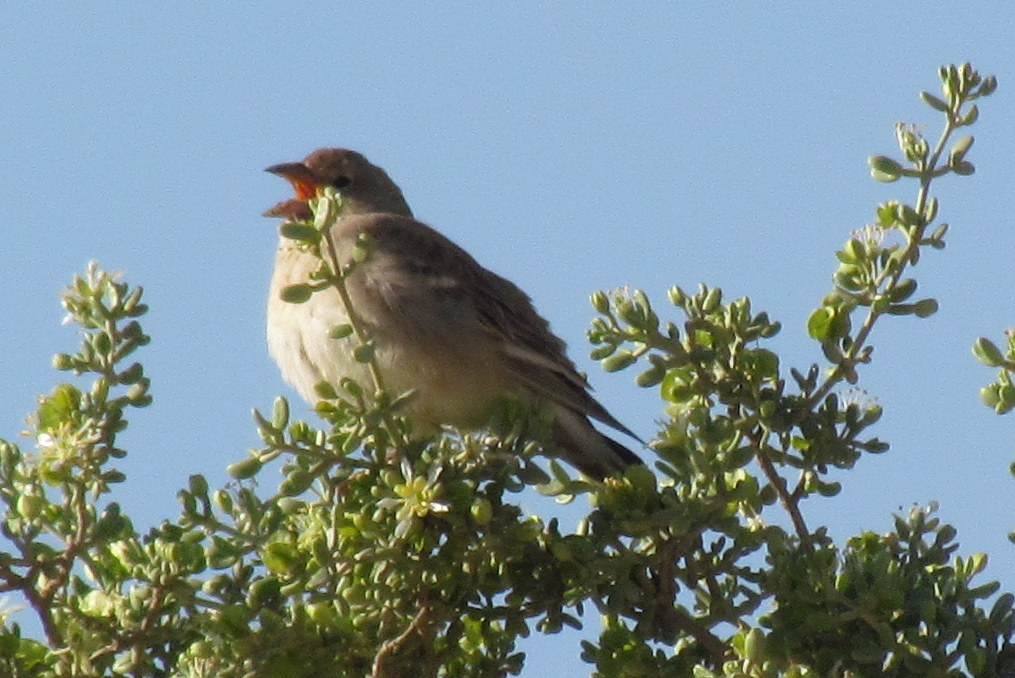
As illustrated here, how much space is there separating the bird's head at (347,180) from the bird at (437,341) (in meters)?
0.41

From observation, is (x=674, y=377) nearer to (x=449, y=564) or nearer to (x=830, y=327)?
(x=830, y=327)

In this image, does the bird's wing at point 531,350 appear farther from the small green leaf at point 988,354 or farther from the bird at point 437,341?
the small green leaf at point 988,354

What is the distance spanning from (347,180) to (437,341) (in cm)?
155

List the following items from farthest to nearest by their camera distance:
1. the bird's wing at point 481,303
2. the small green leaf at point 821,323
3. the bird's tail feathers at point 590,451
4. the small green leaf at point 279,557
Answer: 1. the bird's wing at point 481,303
2. the bird's tail feathers at point 590,451
3. the small green leaf at point 821,323
4. the small green leaf at point 279,557

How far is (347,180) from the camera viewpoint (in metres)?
6.62

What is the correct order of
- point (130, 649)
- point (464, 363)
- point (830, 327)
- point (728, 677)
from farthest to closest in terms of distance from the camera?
1. point (464, 363)
2. point (830, 327)
3. point (130, 649)
4. point (728, 677)

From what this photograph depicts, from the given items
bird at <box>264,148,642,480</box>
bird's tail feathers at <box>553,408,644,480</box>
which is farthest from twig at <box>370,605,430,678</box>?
bird's tail feathers at <box>553,408,644,480</box>

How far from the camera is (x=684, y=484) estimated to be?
338 centimetres

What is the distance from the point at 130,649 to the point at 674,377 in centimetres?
134

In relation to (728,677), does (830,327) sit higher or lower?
higher

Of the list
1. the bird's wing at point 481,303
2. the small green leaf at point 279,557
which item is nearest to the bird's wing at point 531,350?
the bird's wing at point 481,303

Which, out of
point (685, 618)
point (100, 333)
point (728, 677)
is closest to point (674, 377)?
point (685, 618)

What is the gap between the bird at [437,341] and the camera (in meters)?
5.14

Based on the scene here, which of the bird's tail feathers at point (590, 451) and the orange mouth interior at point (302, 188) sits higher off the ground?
the orange mouth interior at point (302, 188)
